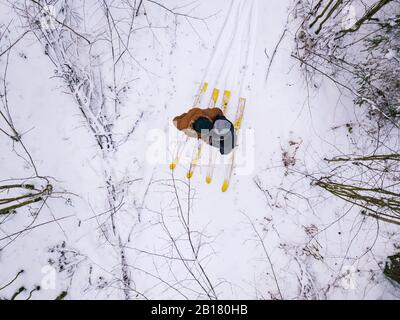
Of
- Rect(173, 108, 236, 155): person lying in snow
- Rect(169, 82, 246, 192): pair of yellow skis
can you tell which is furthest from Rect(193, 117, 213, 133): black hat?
Rect(169, 82, 246, 192): pair of yellow skis

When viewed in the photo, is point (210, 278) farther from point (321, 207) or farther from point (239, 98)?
point (239, 98)

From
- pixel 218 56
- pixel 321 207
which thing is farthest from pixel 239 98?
pixel 321 207

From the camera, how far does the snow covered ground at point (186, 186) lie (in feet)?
15.8

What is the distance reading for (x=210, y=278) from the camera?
15.8 feet

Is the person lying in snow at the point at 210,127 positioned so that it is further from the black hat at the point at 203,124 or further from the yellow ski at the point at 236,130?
the yellow ski at the point at 236,130

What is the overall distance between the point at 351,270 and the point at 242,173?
2.02 m

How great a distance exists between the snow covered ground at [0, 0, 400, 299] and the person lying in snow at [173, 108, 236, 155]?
32cm

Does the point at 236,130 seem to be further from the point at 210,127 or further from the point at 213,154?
the point at 210,127

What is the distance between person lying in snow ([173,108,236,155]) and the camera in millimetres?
4387

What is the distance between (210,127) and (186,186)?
37.8 inches

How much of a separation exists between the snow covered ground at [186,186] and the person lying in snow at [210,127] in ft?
1.04

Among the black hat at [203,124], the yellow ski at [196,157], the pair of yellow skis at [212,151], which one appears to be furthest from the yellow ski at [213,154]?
the black hat at [203,124]

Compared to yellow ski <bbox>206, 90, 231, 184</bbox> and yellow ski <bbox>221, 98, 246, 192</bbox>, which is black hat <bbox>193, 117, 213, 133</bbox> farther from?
yellow ski <bbox>221, 98, 246, 192</bbox>

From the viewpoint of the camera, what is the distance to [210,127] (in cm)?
445
